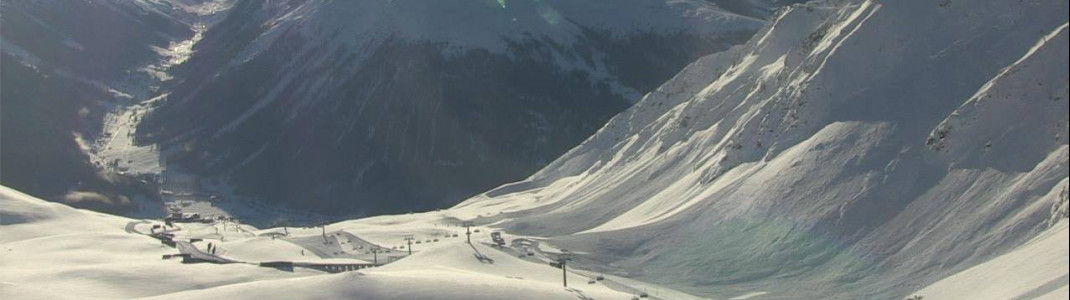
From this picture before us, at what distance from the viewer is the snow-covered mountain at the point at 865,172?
7381 centimetres

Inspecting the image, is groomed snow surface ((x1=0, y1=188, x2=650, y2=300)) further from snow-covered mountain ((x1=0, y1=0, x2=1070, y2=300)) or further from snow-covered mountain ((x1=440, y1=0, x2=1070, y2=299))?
snow-covered mountain ((x1=440, y1=0, x2=1070, y2=299))

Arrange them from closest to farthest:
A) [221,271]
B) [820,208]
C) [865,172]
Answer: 1. [221,271]
2. [820,208]
3. [865,172]

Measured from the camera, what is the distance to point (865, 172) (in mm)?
83500

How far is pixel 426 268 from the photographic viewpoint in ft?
262

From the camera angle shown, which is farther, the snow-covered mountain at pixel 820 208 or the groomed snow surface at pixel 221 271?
the snow-covered mountain at pixel 820 208

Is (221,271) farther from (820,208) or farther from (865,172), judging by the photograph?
(865,172)

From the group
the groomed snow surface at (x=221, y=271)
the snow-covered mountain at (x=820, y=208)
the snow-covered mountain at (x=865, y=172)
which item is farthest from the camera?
the snow-covered mountain at (x=865, y=172)

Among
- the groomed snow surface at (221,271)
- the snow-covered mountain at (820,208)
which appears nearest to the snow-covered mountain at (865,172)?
the snow-covered mountain at (820,208)

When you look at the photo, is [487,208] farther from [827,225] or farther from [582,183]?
[827,225]

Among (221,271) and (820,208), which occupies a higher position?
(820,208)

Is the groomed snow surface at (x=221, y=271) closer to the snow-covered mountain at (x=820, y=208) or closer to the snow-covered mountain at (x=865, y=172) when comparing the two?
the snow-covered mountain at (x=820, y=208)

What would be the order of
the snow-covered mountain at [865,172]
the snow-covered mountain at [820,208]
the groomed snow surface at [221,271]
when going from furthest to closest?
the snow-covered mountain at [865,172], the snow-covered mountain at [820,208], the groomed snow surface at [221,271]

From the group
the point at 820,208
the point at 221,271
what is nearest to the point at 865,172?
the point at 820,208

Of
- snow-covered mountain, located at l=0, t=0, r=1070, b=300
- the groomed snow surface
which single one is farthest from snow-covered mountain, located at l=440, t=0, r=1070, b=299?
the groomed snow surface
